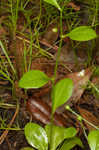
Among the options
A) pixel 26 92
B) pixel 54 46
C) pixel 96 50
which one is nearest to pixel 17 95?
pixel 26 92

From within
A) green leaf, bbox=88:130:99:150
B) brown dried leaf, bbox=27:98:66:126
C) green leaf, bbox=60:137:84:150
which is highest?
green leaf, bbox=88:130:99:150

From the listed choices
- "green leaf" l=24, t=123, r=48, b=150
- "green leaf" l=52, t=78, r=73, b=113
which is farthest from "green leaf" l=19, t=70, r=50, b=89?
"green leaf" l=24, t=123, r=48, b=150

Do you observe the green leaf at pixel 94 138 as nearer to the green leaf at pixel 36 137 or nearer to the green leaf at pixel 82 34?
the green leaf at pixel 36 137

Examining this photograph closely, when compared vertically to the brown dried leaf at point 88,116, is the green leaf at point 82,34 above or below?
above

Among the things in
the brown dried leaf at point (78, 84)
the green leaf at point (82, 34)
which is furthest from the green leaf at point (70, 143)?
the green leaf at point (82, 34)

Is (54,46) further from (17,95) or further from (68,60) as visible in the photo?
(17,95)

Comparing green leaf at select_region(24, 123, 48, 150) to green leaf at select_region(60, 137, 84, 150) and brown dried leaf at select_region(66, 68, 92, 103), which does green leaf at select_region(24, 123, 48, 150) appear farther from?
brown dried leaf at select_region(66, 68, 92, 103)
